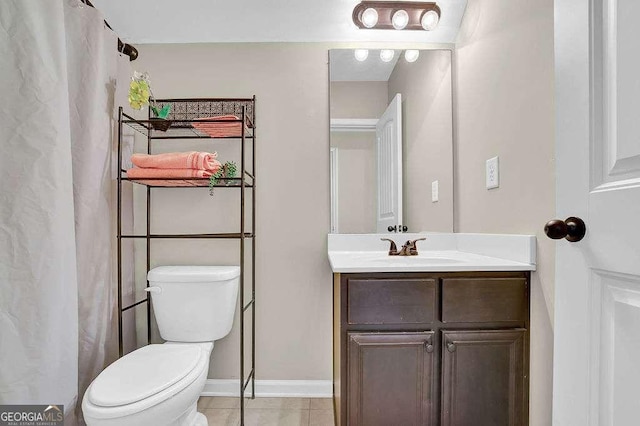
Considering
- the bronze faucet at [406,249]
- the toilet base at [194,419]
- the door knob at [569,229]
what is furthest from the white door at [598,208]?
the toilet base at [194,419]

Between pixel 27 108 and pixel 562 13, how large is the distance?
160cm

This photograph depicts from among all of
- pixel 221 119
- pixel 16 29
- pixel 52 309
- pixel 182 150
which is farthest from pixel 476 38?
pixel 52 309

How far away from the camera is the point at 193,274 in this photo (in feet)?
5.42

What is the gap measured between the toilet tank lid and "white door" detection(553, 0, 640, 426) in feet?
4.42

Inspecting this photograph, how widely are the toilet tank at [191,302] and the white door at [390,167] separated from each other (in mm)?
869

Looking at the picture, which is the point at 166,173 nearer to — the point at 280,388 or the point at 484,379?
the point at 280,388

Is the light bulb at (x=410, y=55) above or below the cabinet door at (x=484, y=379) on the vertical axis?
above

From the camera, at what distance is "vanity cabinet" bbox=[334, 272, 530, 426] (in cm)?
120

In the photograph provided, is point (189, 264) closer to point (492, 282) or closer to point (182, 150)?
point (182, 150)

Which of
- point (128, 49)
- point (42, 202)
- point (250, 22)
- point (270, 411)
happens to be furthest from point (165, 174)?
point (270, 411)

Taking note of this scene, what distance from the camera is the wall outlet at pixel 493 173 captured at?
1.45 meters

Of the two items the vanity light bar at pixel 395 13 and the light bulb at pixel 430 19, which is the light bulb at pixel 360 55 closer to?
the vanity light bar at pixel 395 13

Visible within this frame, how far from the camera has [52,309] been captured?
122 cm

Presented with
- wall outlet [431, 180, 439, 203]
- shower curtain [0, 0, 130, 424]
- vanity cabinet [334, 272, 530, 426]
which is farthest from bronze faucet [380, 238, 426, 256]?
shower curtain [0, 0, 130, 424]
